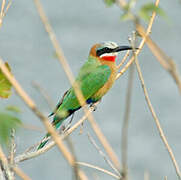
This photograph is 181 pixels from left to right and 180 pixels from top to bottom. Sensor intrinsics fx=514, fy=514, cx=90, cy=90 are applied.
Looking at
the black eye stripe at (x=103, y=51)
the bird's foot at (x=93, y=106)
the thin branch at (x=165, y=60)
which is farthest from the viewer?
the black eye stripe at (x=103, y=51)

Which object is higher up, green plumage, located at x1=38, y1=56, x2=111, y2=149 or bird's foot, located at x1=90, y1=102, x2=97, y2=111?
green plumage, located at x1=38, y1=56, x2=111, y2=149

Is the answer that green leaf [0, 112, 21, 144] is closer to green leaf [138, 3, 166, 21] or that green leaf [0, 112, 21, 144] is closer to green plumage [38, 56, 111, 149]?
green leaf [138, 3, 166, 21]

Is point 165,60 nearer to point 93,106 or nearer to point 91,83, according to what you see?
point 93,106

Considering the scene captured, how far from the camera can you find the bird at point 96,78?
3439 mm

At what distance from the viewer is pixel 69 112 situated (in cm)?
350

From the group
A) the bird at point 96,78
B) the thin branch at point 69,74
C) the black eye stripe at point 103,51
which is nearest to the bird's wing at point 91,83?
the bird at point 96,78

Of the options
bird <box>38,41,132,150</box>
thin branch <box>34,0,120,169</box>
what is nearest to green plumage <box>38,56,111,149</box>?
bird <box>38,41,132,150</box>

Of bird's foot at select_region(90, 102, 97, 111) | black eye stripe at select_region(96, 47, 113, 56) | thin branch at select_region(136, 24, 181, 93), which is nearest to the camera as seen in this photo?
thin branch at select_region(136, 24, 181, 93)

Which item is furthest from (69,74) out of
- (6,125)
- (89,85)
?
(89,85)

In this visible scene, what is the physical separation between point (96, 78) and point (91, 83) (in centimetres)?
6

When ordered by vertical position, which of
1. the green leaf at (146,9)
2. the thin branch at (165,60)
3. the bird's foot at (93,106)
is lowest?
the bird's foot at (93,106)

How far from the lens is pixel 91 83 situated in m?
3.56

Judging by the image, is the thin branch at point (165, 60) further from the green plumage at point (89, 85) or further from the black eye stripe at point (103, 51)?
the black eye stripe at point (103, 51)

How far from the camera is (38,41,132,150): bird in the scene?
11.3ft
